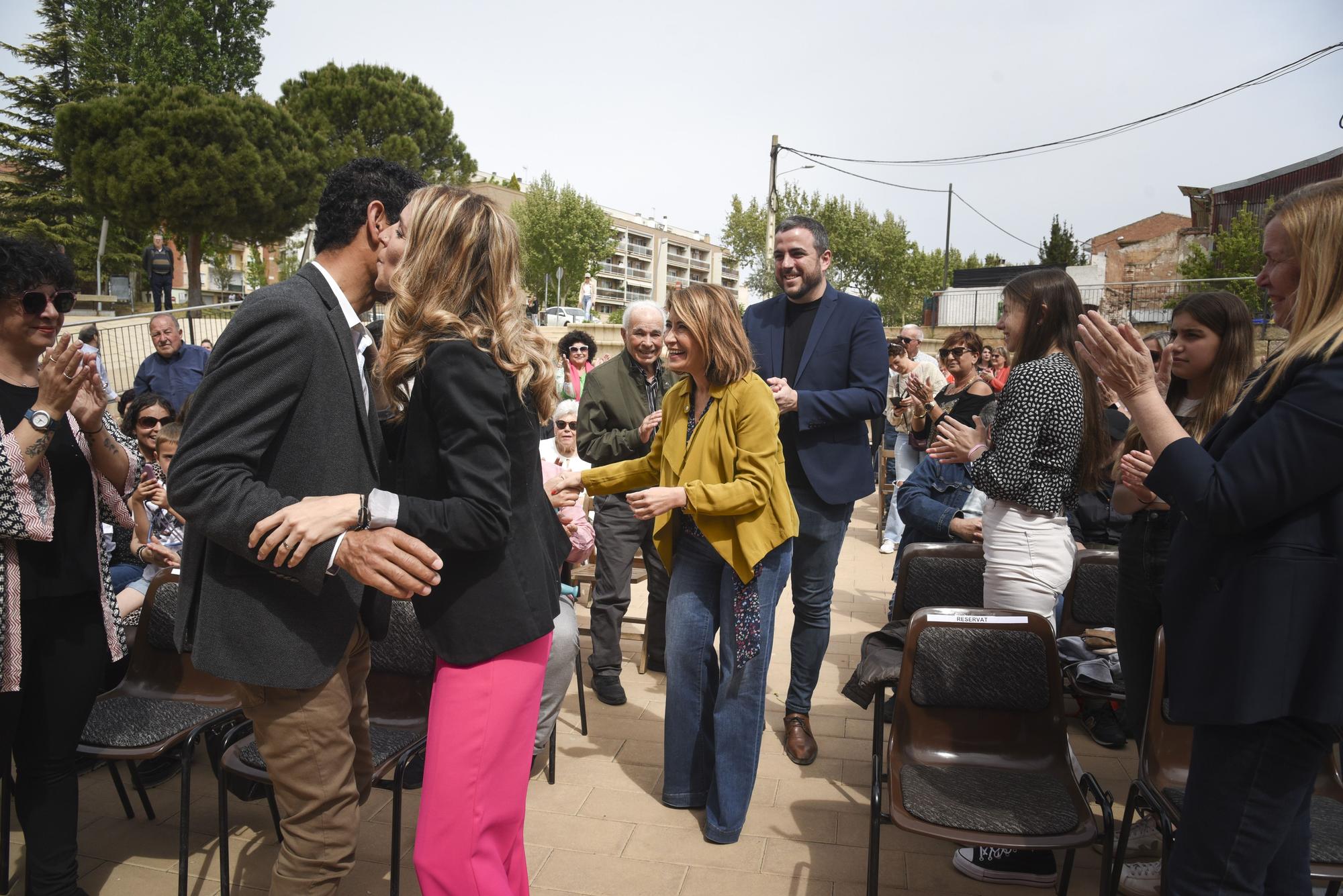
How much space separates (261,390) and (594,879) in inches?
80.8

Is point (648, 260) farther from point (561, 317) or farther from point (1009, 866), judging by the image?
point (1009, 866)

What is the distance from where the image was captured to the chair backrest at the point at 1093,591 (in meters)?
4.09

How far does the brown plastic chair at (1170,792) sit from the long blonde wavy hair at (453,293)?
1.71 metres

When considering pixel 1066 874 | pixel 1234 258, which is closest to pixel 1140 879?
pixel 1066 874

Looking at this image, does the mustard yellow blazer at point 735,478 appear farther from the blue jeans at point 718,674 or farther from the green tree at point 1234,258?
the green tree at point 1234,258

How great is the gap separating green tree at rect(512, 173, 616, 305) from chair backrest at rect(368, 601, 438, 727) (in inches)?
1840

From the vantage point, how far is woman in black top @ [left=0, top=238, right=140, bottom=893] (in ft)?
7.54

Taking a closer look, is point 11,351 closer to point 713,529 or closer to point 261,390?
point 261,390

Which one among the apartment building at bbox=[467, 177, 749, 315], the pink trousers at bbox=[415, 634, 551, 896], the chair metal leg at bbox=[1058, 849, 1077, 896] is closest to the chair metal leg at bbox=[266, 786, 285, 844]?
the pink trousers at bbox=[415, 634, 551, 896]

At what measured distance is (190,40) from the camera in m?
31.8

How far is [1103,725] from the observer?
4.05 metres

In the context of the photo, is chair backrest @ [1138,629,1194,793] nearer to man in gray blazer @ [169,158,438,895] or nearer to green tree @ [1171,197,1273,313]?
man in gray blazer @ [169,158,438,895]

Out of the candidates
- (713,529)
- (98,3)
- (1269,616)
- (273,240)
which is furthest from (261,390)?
(98,3)

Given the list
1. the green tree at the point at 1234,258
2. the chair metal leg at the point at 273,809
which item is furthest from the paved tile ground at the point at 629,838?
the green tree at the point at 1234,258
